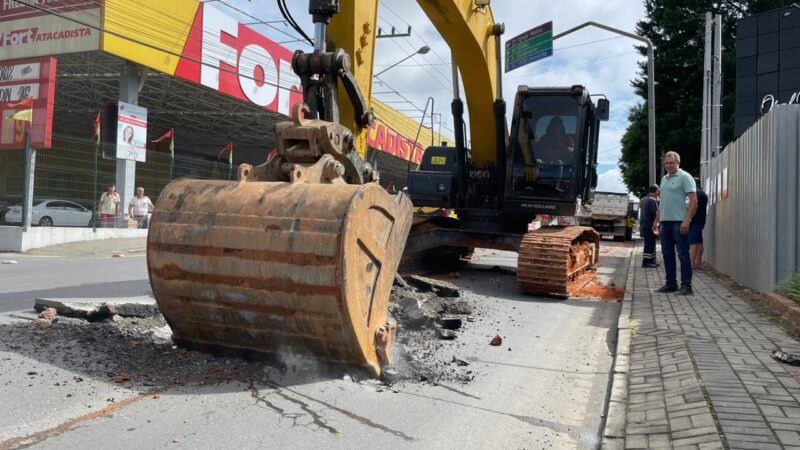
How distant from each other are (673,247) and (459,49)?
3888 millimetres

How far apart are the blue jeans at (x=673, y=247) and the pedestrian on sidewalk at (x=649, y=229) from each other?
3.93 metres

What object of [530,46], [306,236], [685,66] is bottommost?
[306,236]

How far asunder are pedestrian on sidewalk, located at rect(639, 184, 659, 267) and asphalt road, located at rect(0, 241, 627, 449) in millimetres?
8457

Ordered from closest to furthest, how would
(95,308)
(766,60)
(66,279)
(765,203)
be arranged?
1. (95,308)
2. (765,203)
3. (66,279)
4. (766,60)

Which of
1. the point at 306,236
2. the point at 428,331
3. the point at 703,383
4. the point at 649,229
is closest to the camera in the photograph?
the point at 306,236

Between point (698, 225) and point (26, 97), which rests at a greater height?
point (26, 97)

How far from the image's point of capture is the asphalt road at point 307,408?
10.3ft

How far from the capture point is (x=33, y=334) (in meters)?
4.51

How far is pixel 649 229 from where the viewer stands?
42.9 ft

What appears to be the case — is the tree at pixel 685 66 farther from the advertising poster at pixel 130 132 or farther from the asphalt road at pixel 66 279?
the asphalt road at pixel 66 279

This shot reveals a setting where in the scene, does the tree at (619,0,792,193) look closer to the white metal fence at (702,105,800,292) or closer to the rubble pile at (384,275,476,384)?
the white metal fence at (702,105,800,292)

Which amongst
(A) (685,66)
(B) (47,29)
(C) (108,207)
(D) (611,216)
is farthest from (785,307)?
(A) (685,66)

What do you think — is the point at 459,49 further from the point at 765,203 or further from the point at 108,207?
the point at 108,207

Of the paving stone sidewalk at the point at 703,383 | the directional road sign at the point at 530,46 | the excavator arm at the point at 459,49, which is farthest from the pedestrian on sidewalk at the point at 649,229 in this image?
the directional road sign at the point at 530,46
